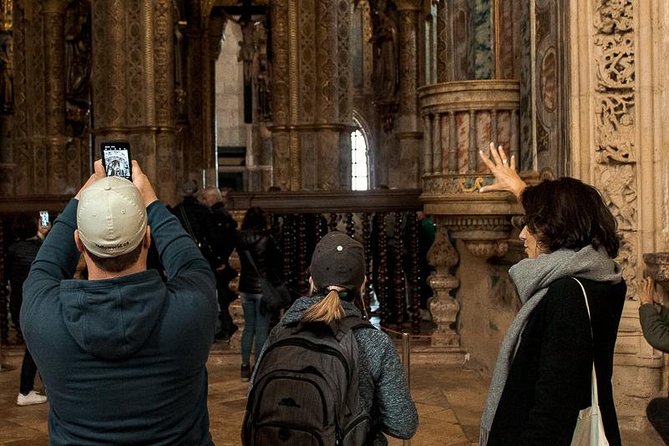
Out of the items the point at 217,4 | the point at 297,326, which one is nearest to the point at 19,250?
the point at 297,326

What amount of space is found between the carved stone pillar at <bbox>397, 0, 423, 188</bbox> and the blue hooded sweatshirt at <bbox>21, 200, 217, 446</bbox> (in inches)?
738

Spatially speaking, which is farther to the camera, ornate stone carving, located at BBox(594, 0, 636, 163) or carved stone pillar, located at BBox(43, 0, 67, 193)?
carved stone pillar, located at BBox(43, 0, 67, 193)

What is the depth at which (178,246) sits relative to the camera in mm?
2703

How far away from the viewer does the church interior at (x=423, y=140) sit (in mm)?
5969

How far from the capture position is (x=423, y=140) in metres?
9.51

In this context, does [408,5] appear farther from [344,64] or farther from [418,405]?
[418,405]

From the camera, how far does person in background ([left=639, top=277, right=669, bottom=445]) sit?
4254 millimetres

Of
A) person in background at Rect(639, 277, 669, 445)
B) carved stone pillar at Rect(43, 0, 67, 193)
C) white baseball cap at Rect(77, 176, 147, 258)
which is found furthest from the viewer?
carved stone pillar at Rect(43, 0, 67, 193)

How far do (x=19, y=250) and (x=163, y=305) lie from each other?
18.3ft

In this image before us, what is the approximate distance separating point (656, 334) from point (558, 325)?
1.77 meters

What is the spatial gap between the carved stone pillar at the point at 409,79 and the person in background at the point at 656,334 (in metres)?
16.7

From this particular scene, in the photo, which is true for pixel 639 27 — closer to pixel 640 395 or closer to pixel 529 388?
pixel 640 395

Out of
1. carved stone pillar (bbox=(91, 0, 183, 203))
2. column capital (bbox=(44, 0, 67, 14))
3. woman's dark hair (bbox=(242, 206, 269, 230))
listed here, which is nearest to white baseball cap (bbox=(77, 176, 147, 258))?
woman's dark hair (bbox=(242, 206, 269, 230))

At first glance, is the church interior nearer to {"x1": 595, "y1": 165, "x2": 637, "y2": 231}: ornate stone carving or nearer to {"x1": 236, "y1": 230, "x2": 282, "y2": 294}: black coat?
{"x1": 595, "y1": 165, "x2": 637, "y2": 231}: ornate stone carving
